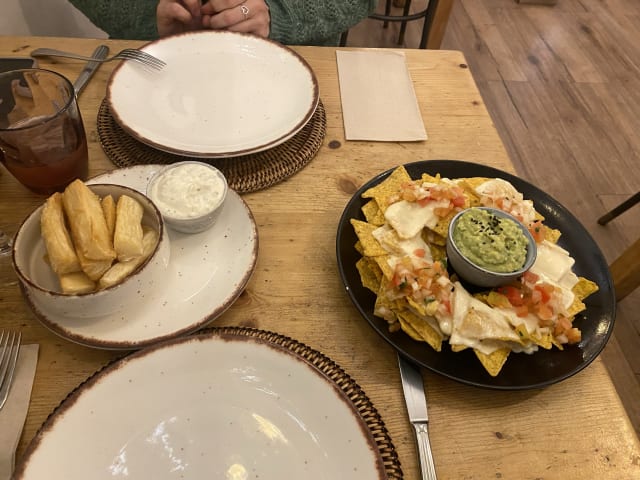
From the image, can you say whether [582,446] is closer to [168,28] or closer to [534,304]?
[534,304]

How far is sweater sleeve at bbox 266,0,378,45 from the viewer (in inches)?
59.7

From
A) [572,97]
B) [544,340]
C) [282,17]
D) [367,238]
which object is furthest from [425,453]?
[572,97]

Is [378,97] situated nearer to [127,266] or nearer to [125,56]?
[125,56]

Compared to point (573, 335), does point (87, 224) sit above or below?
above

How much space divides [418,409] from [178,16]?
4.01ft

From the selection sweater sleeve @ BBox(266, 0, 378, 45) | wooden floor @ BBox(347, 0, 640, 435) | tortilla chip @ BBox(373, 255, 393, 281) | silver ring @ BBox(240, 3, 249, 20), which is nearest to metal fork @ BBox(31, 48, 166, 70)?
silver ring @ BBox(240, 3, 249, 20)

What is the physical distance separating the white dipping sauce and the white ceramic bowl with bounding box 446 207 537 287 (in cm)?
44

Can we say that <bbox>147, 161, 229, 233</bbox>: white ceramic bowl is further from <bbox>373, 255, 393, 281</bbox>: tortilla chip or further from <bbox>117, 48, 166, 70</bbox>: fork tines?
<bbox>117, 48, 166, 70</bbox>: fork tines

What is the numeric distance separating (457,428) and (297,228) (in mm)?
489

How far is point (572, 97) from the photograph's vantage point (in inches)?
126

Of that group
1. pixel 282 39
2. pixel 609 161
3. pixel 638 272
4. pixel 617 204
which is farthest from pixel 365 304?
pixel 609 161

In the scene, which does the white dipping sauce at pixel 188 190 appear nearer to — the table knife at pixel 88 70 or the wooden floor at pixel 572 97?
the table knife at pixel 88 70

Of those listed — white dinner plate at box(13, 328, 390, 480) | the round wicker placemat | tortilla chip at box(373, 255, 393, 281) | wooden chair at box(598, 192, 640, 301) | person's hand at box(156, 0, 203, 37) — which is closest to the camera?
white dinner plate at box(13, 328, 390, 480)

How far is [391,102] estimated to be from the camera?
1291mm
